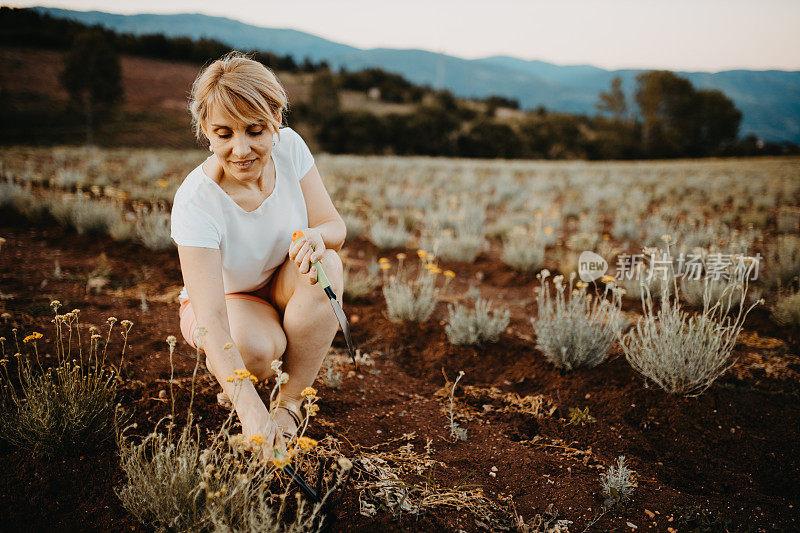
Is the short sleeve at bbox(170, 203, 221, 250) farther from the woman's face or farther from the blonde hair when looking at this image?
the blonde hair

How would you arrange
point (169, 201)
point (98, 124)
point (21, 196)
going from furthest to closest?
1. point (98, 124)
2. point (169, 201)
3. point (21, 196)

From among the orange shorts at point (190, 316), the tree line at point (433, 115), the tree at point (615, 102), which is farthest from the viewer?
the tree at point (615, 102)

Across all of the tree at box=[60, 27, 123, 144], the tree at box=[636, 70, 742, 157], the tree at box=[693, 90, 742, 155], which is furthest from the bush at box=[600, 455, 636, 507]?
the tree at box=[693, 90, 742, 155]

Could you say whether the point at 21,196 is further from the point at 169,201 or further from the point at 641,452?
the point at 641,452

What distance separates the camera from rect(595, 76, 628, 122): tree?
184 ft

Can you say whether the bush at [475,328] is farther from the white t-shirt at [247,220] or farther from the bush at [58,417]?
the bush at [58,417]

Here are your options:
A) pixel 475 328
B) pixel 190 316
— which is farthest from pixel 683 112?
pixel 190 316

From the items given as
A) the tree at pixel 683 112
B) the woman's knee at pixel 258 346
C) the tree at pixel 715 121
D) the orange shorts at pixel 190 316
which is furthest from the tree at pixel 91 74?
the tree at pixel 715 121

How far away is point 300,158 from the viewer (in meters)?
2.55

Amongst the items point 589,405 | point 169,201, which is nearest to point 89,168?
point 169,201

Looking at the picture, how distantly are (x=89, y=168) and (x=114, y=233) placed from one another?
763 cm

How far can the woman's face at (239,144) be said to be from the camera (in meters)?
1.99

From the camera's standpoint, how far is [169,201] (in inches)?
313

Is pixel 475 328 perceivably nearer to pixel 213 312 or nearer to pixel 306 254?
pixel 306 254
